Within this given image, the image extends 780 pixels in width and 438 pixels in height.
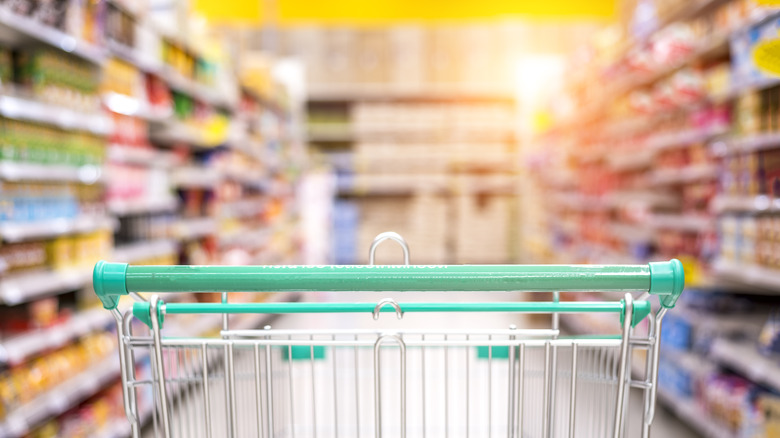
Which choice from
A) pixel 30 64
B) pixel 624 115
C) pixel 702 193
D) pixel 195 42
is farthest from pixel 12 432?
pixel 624 115

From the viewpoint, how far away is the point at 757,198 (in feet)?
8.78

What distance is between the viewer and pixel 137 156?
11.6 feet

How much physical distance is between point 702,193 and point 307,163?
6107 millimetres

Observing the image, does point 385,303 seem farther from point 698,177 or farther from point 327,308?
point 698,177

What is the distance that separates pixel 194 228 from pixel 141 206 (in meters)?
0.94

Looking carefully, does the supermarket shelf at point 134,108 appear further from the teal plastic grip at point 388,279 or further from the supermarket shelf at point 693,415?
the supermarket shelf at point 693,415

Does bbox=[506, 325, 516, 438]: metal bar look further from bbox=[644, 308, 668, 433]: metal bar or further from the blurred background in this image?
the blurred background

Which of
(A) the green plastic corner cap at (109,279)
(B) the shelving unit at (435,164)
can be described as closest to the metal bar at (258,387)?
(A) the green plastic corner cap at (109,279)

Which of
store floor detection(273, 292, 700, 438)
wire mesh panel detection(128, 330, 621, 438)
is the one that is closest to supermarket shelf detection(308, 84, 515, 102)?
store floor detection(273, 292, 700, 438)

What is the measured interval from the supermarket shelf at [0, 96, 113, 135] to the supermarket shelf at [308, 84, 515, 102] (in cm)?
597

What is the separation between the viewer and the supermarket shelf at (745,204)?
8.43ft

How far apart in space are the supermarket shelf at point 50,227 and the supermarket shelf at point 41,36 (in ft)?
2.33

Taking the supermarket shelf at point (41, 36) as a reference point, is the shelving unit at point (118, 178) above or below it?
below

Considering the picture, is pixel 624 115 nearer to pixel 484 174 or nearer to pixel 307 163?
pixel 484 174
